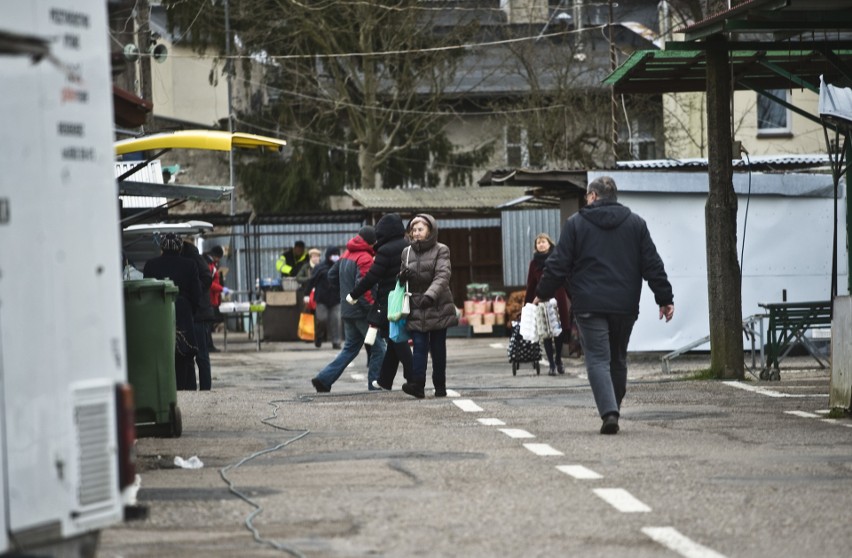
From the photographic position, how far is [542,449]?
40.5ft

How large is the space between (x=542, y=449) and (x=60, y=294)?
6222 mm

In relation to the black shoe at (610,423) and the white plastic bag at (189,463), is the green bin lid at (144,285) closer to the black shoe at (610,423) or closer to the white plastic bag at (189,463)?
the white plastic bag at (189,463)

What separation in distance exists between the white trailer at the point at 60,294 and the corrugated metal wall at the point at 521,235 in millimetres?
30320

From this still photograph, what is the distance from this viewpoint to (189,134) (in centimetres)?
1783

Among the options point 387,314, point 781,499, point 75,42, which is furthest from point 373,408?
point 75,42

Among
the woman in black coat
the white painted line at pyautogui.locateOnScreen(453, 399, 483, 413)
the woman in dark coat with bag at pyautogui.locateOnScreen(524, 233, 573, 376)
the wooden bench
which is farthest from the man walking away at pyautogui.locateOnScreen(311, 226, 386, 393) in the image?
the wooden bench

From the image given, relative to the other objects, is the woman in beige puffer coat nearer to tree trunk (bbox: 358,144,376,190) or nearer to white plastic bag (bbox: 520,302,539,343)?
white plastic bag (bbox: 520,302,539,343)

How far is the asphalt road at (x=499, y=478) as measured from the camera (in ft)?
26.8

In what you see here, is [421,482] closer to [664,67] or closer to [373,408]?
[373,408]

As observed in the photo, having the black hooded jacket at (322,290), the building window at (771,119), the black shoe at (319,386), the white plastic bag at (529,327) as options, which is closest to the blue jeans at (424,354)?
the black shoe at (319,386)

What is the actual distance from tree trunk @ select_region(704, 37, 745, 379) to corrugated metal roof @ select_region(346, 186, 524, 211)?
707 inches

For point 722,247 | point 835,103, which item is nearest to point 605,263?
point 835,103

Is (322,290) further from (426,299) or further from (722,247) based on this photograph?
(426,299)

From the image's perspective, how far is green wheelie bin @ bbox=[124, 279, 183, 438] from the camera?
516 inches
